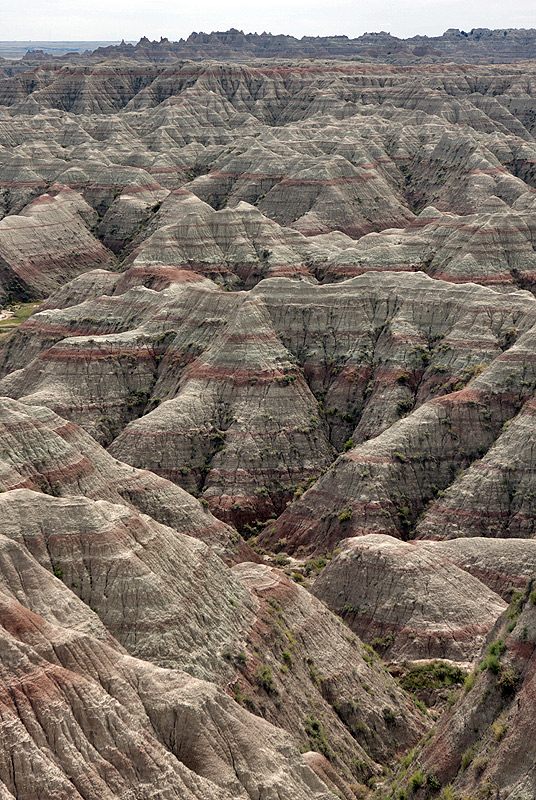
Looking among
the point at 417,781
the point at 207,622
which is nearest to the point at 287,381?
the point at 207,622

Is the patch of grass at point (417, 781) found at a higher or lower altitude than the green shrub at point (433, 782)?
lower

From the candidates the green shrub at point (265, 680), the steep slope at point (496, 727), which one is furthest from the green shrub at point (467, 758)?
the green shrub at point (265, 680)

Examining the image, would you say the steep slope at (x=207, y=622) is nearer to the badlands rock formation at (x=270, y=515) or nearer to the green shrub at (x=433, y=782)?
the badlands rock formation at (x=270, y=515)

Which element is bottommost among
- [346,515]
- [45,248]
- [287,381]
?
[346,515]

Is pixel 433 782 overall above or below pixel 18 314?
above

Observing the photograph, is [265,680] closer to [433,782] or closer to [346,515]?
[433,782]

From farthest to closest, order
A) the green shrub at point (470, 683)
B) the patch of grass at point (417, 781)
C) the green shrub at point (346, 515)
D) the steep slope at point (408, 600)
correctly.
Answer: the green shrub at point (346, 515) → the steep slope at point (408, 600) → the green shrub at point (470, 683) → the patch of grass at point (417, 781)

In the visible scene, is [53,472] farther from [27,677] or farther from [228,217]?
[228,217]

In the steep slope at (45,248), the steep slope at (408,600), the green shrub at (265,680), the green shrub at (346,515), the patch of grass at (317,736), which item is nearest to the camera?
the patch of grass at (317,736)
